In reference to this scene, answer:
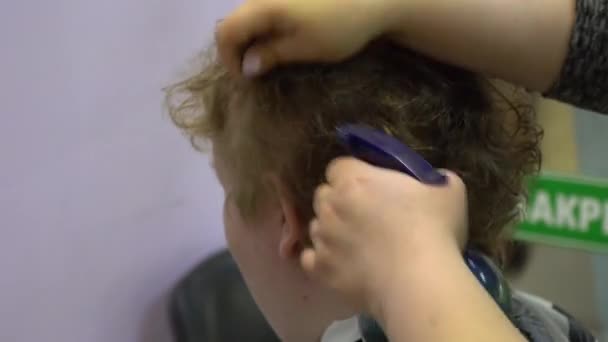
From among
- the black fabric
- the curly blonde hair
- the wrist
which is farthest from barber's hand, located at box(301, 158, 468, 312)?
the black fabric

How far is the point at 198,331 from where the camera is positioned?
1.23 metres

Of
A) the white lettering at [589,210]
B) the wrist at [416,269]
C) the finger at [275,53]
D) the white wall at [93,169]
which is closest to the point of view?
the wrist at [416,269]

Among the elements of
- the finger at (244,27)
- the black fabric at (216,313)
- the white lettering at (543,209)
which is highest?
the finger at (244,27)

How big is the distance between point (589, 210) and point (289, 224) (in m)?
0.65

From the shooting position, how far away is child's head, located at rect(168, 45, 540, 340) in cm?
67

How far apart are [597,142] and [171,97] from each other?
68cm

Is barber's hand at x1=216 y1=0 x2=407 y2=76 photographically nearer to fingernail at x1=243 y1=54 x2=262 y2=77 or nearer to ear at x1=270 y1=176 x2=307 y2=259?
fingernail at x1=243 y1=54 x2=262 y2=77

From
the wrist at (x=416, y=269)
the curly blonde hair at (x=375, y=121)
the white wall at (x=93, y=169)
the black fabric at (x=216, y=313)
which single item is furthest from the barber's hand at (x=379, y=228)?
the black fabric at (x=216, y=313)

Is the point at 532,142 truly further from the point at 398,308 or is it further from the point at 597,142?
the point at 597,142

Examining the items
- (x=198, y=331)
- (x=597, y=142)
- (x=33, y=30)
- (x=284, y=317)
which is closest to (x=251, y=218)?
(x=284, y=317)

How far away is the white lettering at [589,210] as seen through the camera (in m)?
1.22

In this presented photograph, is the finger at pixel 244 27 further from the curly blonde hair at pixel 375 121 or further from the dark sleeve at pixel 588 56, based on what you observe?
the dark sleeve at pixel 588 56

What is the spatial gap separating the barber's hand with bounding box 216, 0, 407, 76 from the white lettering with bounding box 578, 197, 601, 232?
696mm

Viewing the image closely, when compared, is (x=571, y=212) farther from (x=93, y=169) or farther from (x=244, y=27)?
(x=244, y=27)
